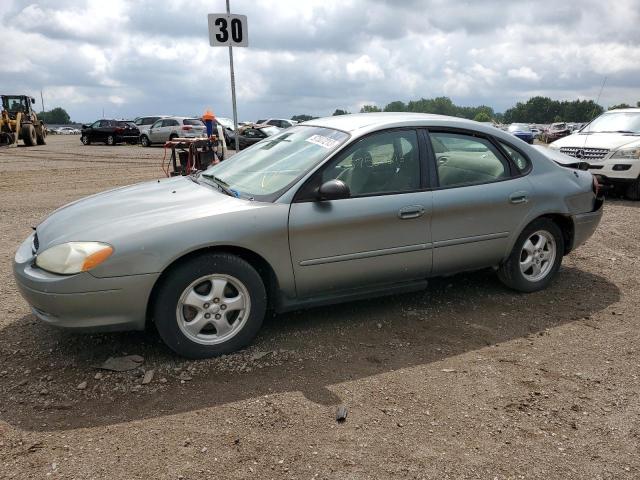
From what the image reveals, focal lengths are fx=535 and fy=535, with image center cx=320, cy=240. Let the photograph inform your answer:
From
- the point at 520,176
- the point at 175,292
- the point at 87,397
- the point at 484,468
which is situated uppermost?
the point at 520,176

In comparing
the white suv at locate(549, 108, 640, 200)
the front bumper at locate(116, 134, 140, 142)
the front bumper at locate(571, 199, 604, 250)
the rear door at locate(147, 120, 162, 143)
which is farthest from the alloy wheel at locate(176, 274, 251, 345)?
the front bumper at locate(116, 134, 140, 142)

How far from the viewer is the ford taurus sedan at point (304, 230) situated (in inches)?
125

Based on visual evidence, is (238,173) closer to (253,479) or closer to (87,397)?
(87,397)

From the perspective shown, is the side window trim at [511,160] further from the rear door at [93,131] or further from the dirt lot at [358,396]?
the rear door at [93,131]

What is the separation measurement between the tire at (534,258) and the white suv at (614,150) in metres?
5.61

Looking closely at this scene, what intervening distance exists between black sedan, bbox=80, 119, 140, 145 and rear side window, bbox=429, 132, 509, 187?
28359 mm

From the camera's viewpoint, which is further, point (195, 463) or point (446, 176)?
point (446, 176)

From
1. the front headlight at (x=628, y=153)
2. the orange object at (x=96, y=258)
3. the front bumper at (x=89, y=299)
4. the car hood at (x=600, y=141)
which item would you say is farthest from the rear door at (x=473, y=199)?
the car hood at (x=600, y=141)

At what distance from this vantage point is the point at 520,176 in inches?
173

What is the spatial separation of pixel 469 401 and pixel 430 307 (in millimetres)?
1381

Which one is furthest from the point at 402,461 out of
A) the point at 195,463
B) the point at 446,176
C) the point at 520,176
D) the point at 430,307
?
the point at 520,176

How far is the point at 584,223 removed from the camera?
4.76m

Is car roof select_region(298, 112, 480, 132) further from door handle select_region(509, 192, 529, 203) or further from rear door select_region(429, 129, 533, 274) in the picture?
door handle select_region(509, 192, 529, 203)

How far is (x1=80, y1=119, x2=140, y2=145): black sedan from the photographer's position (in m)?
29.6
